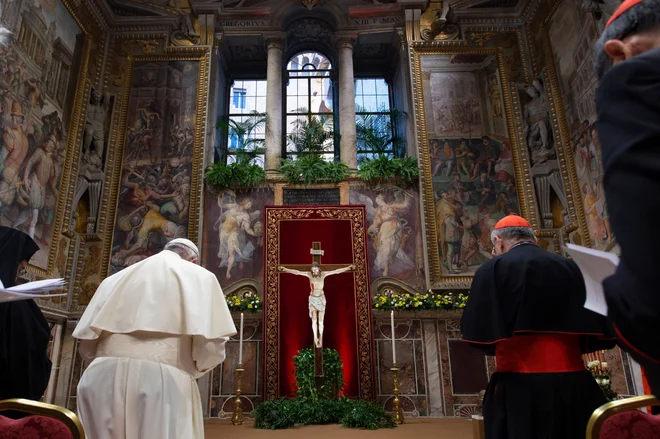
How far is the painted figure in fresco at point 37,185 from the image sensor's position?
811 centimetres

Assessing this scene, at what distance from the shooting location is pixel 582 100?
30.5 feet

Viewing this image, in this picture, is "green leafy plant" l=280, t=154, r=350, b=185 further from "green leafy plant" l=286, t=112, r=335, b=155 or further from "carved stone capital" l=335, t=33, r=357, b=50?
"carved stone capital" l=335, t=33, r=357, b=50

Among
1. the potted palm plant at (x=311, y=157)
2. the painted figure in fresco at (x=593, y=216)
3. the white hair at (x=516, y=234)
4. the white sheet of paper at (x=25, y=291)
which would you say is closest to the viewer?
the white sheet of paper at (x=25, y=291)

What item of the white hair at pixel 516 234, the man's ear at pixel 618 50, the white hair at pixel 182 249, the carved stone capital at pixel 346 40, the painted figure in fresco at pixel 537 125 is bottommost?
the white hair at pixel 516 234

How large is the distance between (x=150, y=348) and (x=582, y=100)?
30.2ft

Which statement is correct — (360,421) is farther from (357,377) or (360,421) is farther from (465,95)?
(465,95)

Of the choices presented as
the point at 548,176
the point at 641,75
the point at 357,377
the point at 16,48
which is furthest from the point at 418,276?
the point at 641,75

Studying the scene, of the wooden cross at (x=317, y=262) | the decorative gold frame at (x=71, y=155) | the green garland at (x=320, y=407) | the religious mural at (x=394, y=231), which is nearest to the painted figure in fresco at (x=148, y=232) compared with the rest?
the decorative gold frame at (x=71, y=155)

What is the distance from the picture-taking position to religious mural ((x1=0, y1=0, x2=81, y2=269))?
774cm

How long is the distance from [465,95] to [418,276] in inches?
181

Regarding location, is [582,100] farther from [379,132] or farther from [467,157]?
[379,132]

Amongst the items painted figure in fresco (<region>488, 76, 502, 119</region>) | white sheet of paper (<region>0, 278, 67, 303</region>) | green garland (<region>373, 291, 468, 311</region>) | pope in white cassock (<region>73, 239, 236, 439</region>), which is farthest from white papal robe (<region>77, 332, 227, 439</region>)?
painted figure in fresco (<region>488, 76, 502, 119</region>)

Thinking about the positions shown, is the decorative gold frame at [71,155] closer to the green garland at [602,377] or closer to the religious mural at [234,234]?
the religious mural at [234,234]

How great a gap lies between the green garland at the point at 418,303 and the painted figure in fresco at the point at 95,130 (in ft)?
22.4
